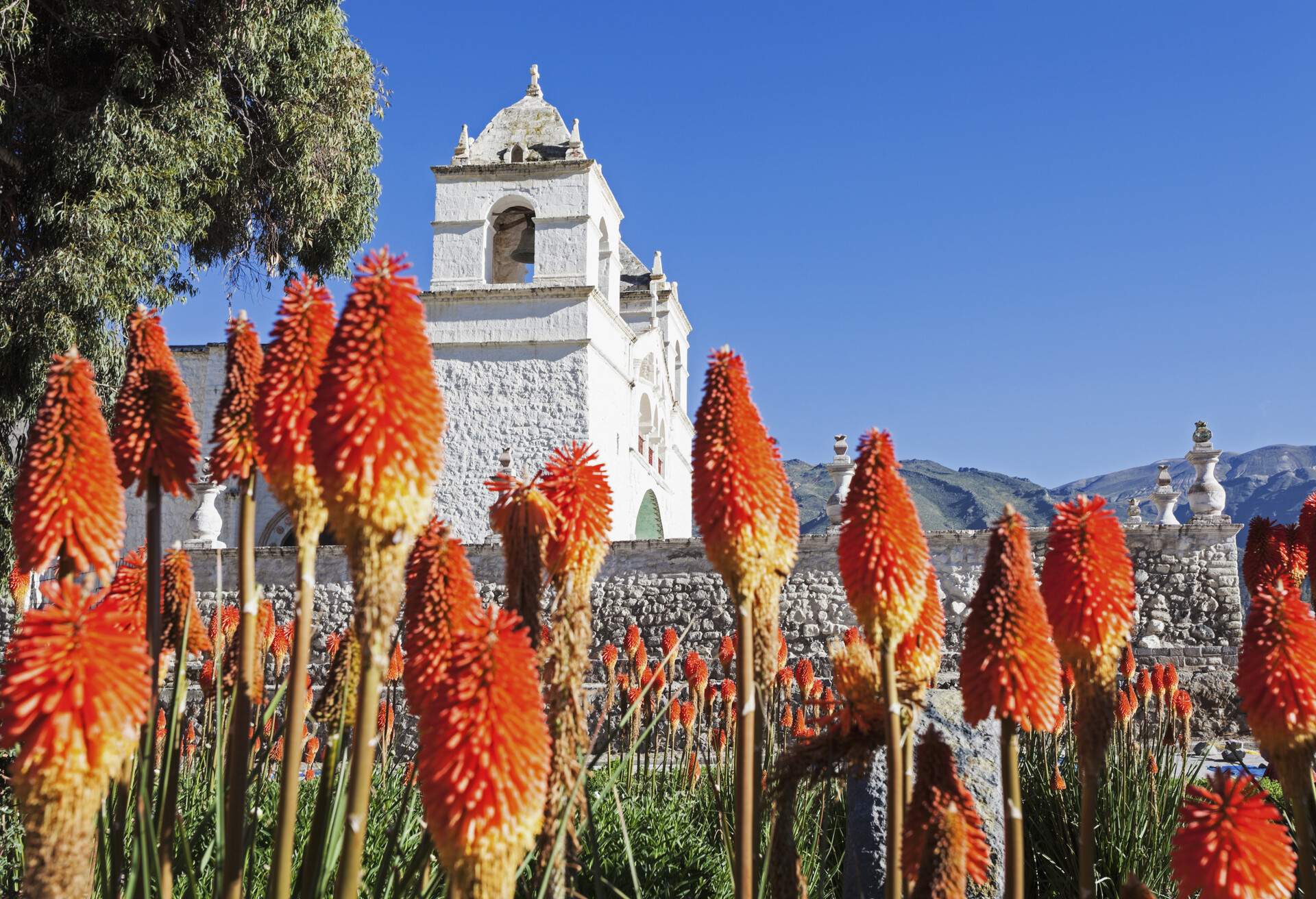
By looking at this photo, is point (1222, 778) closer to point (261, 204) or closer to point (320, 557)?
point (261, 204)

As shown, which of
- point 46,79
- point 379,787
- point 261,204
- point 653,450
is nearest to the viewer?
point 379,787

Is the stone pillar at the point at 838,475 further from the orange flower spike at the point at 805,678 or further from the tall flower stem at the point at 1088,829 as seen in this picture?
the tall flower stem at the point at 1088,829

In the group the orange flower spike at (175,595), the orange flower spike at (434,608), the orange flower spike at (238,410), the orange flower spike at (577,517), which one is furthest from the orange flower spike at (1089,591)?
the orange flower spike at (175,595)

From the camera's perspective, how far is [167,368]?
1.72m

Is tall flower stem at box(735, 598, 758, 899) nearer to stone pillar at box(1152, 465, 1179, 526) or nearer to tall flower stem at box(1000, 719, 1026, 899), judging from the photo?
tall flower stem at box(1000, 719, 1026, 899)

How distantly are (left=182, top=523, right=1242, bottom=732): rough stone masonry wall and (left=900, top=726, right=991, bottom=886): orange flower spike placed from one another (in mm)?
12293

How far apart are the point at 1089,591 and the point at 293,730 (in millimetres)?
1253

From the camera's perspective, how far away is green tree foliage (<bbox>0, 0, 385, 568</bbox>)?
11461 mm

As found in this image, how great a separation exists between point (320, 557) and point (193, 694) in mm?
5245

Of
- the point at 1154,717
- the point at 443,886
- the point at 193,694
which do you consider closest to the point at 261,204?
the point at 193,694

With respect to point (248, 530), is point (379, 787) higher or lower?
lower

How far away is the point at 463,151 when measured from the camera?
76.5 feet

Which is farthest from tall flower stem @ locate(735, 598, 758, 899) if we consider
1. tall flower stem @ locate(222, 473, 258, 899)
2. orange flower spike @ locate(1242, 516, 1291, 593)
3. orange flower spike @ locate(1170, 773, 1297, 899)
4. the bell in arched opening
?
the bell in arched opening

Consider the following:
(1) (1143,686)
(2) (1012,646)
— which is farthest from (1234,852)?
(1) (1143,686)
